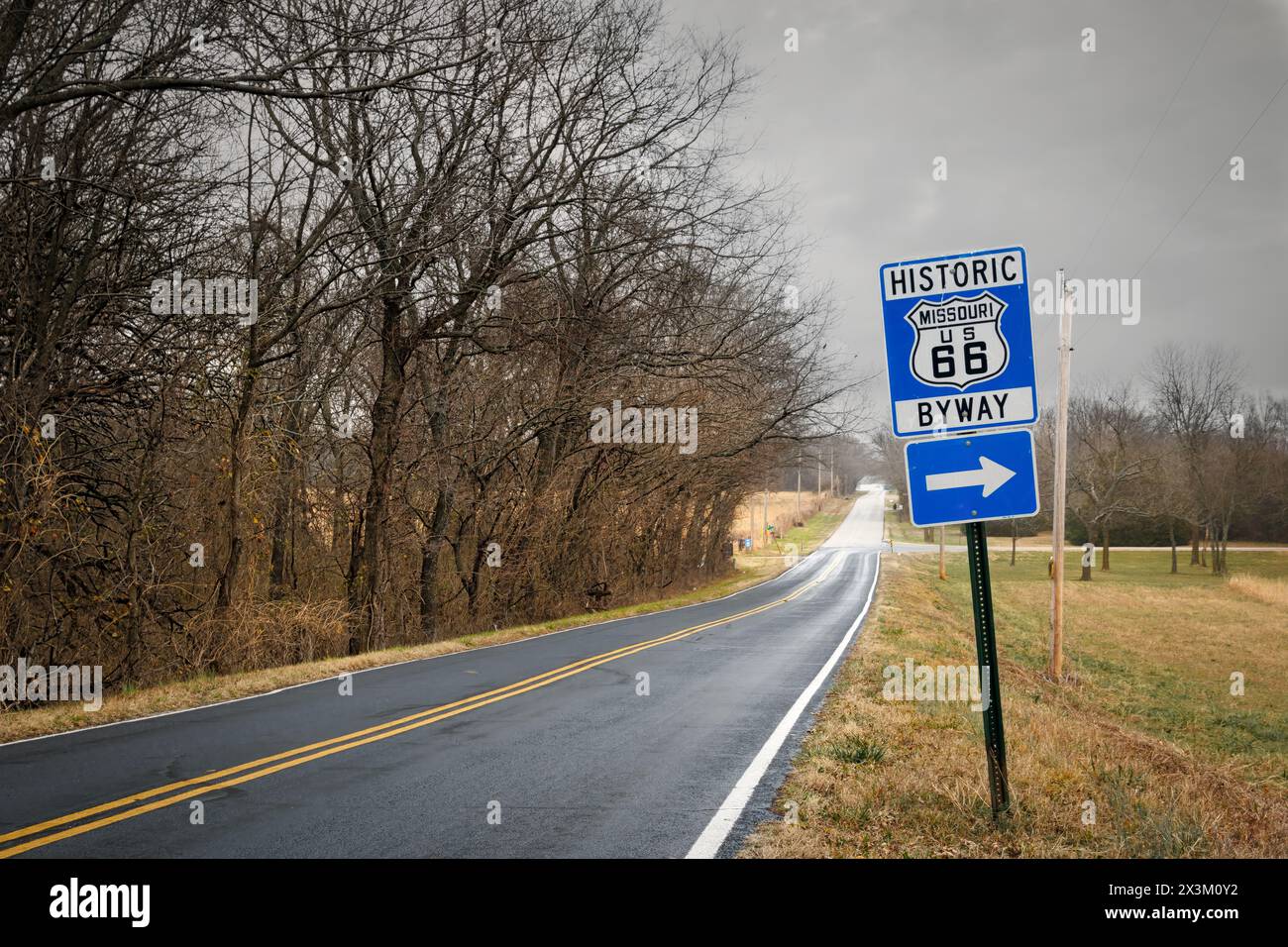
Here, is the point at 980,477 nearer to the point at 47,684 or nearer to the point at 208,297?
the point at 47,684

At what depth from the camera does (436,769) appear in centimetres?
756

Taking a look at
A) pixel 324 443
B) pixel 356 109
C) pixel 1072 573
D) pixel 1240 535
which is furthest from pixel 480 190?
pixel 1240 535

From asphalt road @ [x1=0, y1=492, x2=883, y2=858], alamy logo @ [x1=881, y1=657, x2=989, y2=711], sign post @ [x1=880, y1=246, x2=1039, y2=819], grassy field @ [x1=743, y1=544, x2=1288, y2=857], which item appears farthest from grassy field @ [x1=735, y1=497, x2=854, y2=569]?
sign post @ [x1=880, y1=246, x2=1039, y2=819]

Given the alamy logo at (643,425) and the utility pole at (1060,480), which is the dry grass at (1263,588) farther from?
the alamy logo at (643,425)

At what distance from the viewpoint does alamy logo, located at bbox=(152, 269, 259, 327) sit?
1368 cm

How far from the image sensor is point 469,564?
25.0m

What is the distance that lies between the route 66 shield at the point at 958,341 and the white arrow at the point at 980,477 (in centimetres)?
48

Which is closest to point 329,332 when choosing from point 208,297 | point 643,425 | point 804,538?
point 208,297
